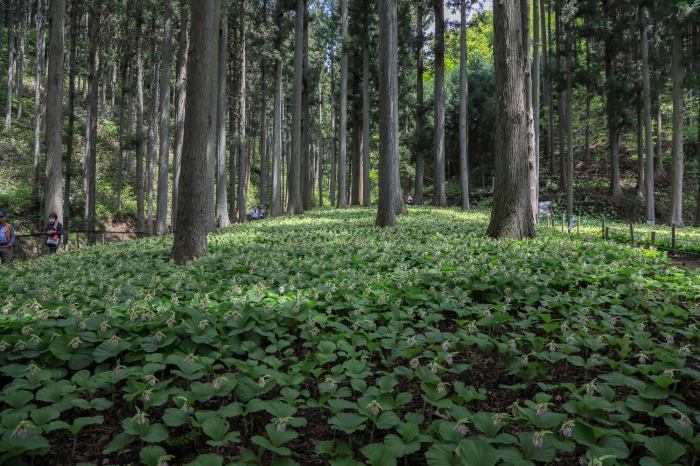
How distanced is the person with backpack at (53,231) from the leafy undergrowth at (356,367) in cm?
796

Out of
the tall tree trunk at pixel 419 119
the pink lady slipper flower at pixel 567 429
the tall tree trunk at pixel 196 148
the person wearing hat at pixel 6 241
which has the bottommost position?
the pink lady slipper flower at pixel 567 429

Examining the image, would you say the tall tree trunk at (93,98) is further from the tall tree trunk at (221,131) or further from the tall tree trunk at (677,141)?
the tall tree trunk at (677,141)

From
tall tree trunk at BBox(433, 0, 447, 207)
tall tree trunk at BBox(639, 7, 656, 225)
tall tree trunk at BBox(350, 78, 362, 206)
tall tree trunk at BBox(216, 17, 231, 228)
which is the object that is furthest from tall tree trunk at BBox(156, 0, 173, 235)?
tall tree trunk at BBox(639, 7, 656, 225)

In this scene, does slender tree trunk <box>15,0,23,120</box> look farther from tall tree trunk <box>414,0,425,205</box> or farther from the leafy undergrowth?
the leafy undergrowth

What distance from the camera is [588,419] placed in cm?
246

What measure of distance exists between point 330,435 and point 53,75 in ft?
50.8

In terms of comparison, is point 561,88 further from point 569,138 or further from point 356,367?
point 356,367

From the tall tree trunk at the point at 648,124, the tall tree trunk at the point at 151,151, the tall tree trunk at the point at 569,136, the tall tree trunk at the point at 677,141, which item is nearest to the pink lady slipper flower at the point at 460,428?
the tall tree trunk at the point at 569,136

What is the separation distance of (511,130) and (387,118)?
399 cm

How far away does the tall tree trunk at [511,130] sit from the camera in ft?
30.0

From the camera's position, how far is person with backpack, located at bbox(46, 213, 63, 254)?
41.4 feet

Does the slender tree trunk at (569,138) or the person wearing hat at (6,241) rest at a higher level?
the slender tree trunk at (569,138)

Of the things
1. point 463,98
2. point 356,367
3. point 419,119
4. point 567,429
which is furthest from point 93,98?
point 567,429

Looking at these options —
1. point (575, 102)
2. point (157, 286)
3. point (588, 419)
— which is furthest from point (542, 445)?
point (575, 102)
